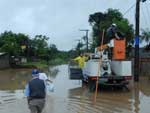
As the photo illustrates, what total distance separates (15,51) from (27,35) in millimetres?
21277

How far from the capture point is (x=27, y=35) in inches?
3691

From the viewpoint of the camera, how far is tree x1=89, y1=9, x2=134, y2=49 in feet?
206

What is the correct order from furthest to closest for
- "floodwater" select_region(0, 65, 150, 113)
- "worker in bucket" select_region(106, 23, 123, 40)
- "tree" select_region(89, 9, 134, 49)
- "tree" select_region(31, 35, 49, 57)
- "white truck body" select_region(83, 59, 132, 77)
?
"tree" select_region(31, 35, 49, 57)
"tree" select_region(89, 9, 134, 49)
"worker in bucket" select_region(106, 23, 123, 40)
"white truck body" select_region(83, 59, 132, 77)
"floodwater" select_region(0, 65, 150, 113)

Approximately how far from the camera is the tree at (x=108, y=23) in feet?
206

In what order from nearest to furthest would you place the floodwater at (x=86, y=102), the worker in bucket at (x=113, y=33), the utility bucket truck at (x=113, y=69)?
the floodwater at (x=86, y=102) → the utility bucket truck at (x=113, y=69) → the worker in bucket at (x=113, y=33)

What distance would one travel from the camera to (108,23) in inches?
2763

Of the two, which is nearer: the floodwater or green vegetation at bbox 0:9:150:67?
the floodwater

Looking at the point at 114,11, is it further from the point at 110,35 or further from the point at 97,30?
the point at 110,35

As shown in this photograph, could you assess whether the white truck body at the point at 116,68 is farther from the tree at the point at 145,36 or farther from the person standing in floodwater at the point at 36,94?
the tree at the point at 145,36

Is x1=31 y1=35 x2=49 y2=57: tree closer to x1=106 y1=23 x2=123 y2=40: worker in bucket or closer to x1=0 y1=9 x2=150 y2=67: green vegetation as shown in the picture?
x1=0 y1=9 x2=150 y2=67: green vegetation

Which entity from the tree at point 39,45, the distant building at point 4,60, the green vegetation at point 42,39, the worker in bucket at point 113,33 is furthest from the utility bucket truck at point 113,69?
the tree at point 39,45

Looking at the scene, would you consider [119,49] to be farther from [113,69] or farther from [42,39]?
[42,39]

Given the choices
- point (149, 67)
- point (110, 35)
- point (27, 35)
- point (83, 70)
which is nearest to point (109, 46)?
point (110, 35)

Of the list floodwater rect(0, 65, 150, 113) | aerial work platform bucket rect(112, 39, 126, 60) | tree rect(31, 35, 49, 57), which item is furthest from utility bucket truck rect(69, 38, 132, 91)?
tree rect(31, 35, 49, 57)
